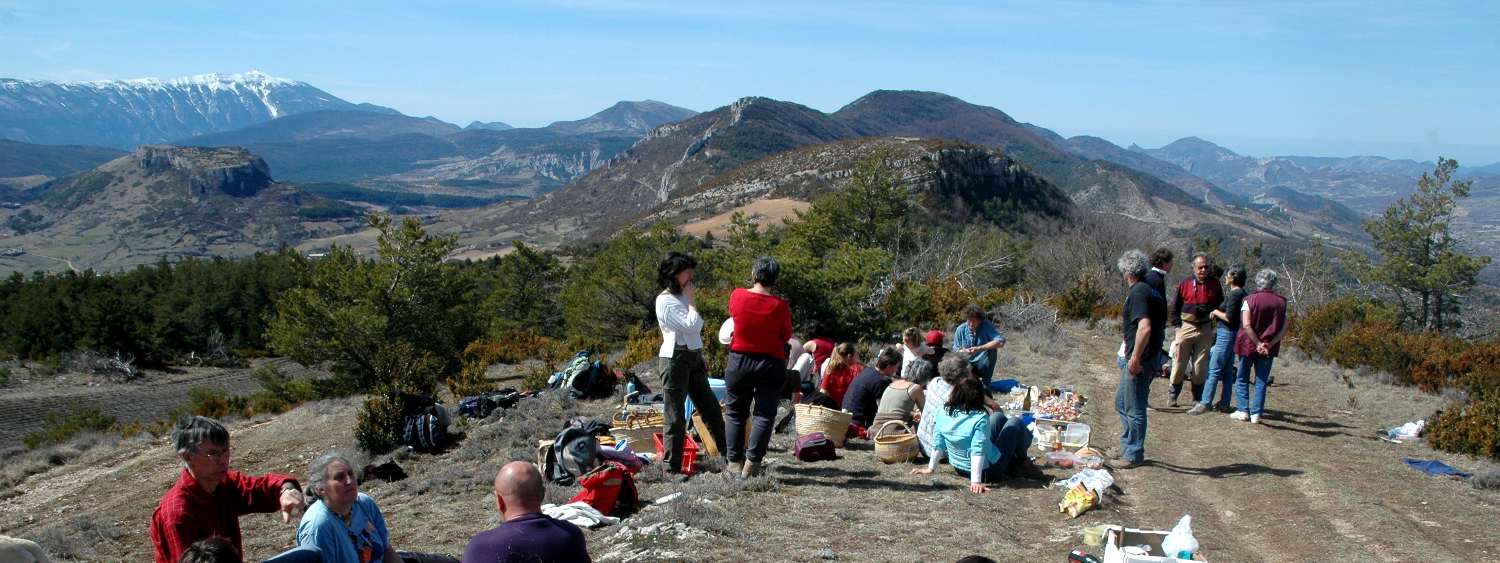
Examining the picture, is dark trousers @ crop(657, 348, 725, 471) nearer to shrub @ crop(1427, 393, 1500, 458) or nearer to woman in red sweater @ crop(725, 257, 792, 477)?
woman in red sweater @ crop(725, 257, 792, 477)

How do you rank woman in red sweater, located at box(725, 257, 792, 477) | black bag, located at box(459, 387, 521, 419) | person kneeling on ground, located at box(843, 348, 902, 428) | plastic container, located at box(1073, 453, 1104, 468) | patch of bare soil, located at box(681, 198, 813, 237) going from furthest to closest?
patch of bare soil, located at box(681, 198, 813, 237) < black bag, located at box(459, 387, 521, 419) < person kneeling on ground, located at box(843, 348, 902, 428) < plastic container, located at box(1073, 453, 1104, 468) < woman in red sweater, located at box(725, 257, 792, 477)

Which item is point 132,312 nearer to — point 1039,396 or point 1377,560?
point 1039,396

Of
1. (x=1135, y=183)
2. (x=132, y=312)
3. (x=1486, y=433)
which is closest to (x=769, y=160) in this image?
(x=132, y=312)

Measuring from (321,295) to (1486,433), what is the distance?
20373mm

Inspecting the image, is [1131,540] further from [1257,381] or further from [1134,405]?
[1257,381]

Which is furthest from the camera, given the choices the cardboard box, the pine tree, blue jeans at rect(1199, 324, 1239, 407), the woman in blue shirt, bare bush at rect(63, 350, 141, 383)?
bare bush at rect(63, 350, 141, 383)

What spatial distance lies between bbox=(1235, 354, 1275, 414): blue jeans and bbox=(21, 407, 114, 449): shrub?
21157 mm

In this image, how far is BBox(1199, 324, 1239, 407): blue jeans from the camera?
8.10 m

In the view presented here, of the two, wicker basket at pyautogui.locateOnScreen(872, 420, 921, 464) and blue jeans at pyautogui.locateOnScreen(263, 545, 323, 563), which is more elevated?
blue jeans at pyautogui.locateOnScreen(263, 545, 323, 563)

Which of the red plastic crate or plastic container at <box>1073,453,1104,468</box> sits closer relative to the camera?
the red plastic crate

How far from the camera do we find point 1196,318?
27.5 ft

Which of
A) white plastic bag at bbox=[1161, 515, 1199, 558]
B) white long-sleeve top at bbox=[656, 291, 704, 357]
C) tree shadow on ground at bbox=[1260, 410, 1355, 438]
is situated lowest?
tree shadow on ground at bbox=[1260, 410, 1355, 438]

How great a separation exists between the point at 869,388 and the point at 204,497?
5.44 metres

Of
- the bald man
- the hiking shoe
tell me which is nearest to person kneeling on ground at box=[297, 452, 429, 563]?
the bald man
